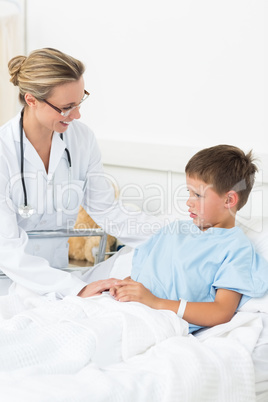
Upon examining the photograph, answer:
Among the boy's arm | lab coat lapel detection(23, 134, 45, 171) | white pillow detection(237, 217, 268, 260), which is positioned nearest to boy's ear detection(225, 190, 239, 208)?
white pillow detection(237, 217, 268, 260)

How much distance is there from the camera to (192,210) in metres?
1.83

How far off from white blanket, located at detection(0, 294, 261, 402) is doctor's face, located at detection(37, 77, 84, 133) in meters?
0.70

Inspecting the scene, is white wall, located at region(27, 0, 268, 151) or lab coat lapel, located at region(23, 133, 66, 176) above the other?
white wall, located at region(27, 0, 268, 151)

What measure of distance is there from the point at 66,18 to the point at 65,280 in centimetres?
187

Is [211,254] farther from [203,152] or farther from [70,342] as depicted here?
[70,342]

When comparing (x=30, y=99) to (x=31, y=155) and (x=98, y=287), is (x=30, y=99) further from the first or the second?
(x=98, y=287)

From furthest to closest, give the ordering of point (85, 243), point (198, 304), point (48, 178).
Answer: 1. point (85, 243)
2. point (48, 178)
3. point (198, 304)

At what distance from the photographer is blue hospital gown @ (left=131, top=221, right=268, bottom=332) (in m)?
1.69

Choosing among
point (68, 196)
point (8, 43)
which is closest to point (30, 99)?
point (68, 196)

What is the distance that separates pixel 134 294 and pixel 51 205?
2.07 feet

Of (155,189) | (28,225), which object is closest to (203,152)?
(28,225)

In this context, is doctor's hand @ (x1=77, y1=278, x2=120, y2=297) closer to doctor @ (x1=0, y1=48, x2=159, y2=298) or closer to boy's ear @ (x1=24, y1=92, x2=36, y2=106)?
doctor @ (x1=0, y1=48, x2=159, y2=298)

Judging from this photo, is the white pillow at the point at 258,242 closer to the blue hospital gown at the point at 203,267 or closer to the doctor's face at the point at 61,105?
the blue hospital gown at the point at 203,267

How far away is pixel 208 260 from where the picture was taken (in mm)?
1759
